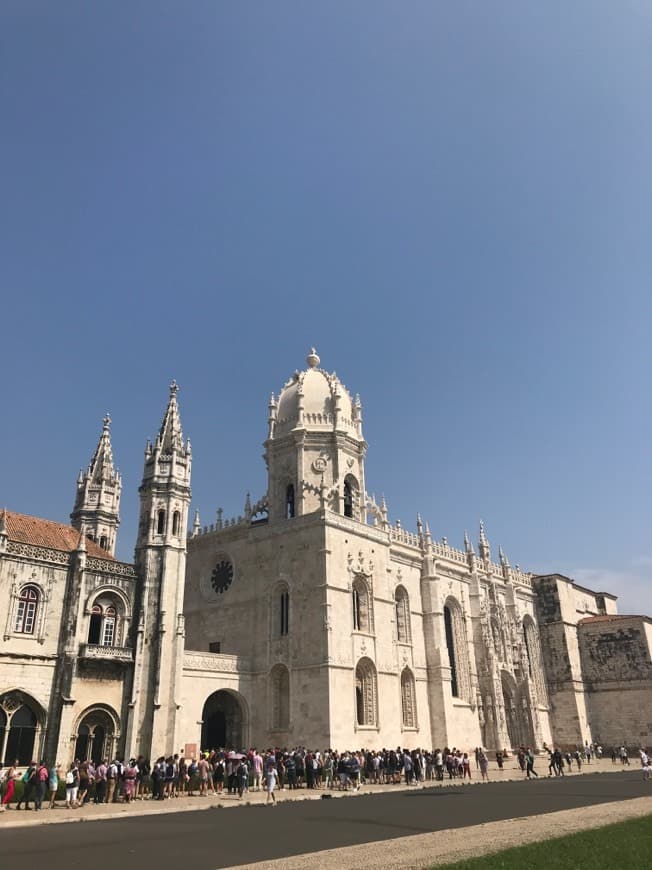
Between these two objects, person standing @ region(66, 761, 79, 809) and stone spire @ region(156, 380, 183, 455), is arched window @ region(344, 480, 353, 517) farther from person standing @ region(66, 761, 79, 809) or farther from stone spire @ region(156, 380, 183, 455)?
person standing @ region(66, 761, 79, 809)

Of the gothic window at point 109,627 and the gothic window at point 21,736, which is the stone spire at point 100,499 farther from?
the gothic window at point 21,736

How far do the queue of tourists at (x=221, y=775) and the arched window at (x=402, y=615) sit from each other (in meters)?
8.68

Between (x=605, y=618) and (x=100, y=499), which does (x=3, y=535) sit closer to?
(x=100, y=499)

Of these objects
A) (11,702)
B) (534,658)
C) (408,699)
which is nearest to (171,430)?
(11,702)

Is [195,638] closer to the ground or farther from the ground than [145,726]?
farther from the ground

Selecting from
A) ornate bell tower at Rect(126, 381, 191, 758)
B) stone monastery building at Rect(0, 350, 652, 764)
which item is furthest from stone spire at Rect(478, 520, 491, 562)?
ornate bell tower at Rect(126, 381, 191, 758)

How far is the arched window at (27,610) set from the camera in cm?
3031

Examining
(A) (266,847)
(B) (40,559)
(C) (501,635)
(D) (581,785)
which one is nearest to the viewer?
(A) (266,847)

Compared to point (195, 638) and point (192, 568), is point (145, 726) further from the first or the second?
point (192, 568)

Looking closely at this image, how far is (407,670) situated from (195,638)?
1325cm

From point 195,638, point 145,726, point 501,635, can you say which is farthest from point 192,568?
point 501,635

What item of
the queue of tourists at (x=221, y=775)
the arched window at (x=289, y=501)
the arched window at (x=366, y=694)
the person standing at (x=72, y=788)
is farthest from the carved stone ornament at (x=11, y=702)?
the arched window at (x=289, y=501)

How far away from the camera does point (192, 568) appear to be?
45.9m

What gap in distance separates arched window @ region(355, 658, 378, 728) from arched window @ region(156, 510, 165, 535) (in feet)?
44.0
